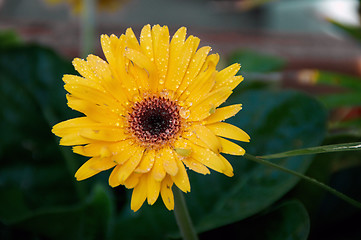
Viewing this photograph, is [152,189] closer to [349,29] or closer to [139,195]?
[139,195]

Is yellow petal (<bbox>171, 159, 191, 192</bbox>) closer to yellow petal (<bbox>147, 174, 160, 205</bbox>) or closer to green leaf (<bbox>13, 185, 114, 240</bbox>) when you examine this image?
yellow petal (<bbox>147, 174, 160, 205</bbox>)

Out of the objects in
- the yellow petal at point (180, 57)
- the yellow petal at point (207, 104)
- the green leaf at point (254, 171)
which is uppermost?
the yellow petal at point (180, 57)

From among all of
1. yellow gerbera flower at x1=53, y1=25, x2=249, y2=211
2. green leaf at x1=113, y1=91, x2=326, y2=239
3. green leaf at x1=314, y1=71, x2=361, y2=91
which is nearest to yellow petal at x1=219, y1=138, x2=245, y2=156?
yellow gerbera flower at x1=53, y1=25, x2=249, y2=211

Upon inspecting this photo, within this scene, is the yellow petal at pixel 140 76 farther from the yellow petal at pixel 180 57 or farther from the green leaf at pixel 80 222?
the green leaf at pixel 80 222

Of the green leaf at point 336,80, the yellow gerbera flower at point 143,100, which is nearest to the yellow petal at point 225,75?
the yellow gerbera flower at point 143,100

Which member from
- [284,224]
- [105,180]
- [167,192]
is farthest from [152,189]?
[105,180]

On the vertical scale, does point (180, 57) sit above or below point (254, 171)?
above
